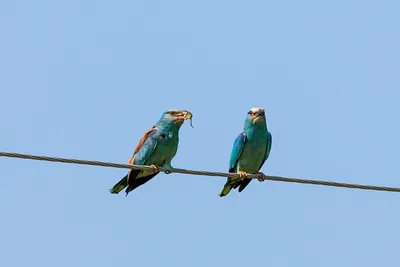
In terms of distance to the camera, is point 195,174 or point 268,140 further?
point 268,140

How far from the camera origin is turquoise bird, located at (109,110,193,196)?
1219cm

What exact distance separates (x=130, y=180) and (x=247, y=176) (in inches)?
53.4

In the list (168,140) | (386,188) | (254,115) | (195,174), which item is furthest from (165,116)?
(386,188)

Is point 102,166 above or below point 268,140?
below

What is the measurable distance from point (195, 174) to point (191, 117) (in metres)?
2.66

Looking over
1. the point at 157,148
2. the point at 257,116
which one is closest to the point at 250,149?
the point at 257,116

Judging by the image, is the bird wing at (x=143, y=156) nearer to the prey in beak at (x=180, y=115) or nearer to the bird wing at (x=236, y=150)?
the prey in beak at (x=180, y=115)

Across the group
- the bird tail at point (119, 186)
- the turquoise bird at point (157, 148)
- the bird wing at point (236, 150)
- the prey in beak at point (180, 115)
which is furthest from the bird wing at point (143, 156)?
the bird wing at point (236, 150)

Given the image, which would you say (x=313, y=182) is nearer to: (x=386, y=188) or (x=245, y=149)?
(x=386, y=188)

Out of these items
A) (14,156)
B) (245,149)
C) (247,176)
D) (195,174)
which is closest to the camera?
(14,156)

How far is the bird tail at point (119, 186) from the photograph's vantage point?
40.5 ft

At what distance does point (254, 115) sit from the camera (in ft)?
42.0

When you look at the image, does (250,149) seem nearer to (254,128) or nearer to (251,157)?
(251,157)

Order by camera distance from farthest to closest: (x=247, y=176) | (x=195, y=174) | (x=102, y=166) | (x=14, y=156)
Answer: (x=247, y=176), (x=195, y=174), (x=102, y=166), (x=14, y=156)
